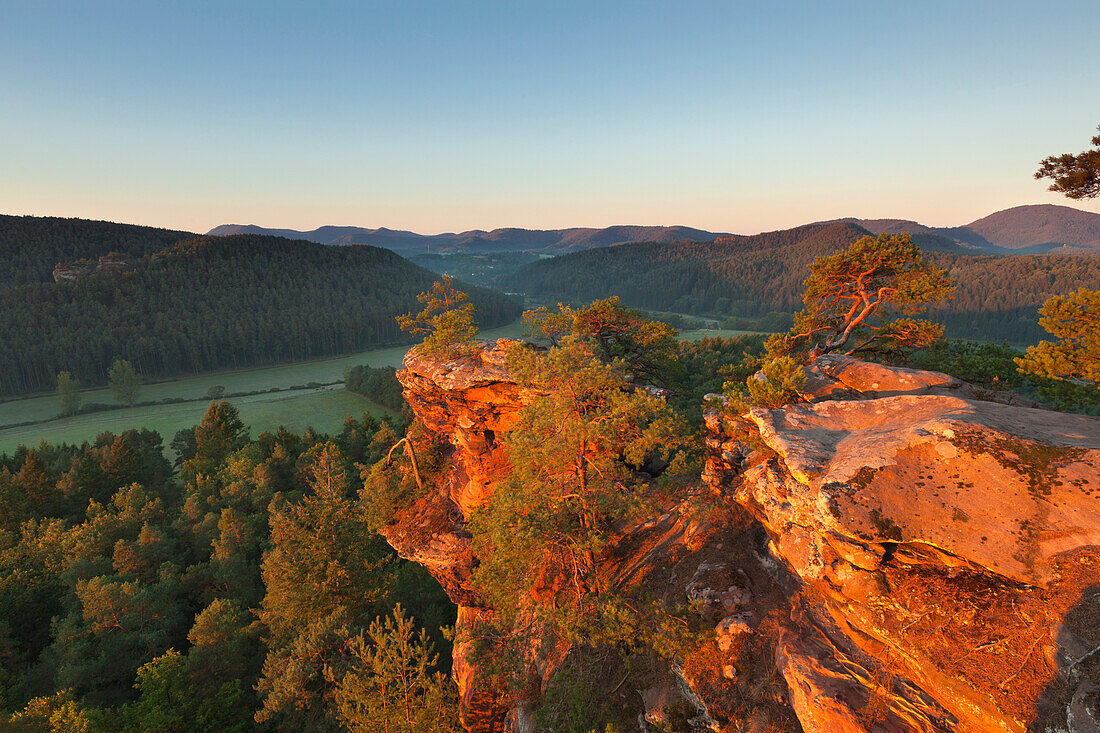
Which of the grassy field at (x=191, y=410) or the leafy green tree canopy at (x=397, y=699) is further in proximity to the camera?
the grassy field at (x=191, y=410)

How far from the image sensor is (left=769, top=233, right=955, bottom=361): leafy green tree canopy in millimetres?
21094

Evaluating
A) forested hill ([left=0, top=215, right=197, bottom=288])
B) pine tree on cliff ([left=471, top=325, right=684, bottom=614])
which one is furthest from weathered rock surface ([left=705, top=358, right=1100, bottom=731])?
forested hill ([left=0, top=215, right=197, bottom=288])

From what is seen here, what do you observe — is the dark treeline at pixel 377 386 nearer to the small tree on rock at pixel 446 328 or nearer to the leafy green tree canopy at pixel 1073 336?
the small tree on rock at pixel 446 328

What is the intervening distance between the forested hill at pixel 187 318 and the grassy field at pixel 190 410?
8.45 m

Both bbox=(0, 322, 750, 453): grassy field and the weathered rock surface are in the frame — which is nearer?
the weathered rock surface

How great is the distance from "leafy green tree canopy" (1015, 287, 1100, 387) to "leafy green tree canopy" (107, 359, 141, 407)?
139m

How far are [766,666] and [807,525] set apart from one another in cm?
387

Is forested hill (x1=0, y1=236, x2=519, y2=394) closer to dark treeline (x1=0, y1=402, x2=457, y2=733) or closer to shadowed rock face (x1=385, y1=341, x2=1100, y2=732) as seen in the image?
dark treeline (x1=0, y1=402, x2=457, y2=733)

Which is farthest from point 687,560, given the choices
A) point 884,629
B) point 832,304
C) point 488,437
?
point 832,304

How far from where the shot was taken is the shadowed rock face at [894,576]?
757 centimetres

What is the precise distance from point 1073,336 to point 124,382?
140987mm

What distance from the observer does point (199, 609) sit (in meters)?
37.9

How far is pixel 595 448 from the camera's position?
15.2m

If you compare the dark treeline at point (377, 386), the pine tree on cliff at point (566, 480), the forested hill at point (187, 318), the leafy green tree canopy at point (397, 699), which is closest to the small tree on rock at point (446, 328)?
the pine tree on cliff at point (566, 480)
